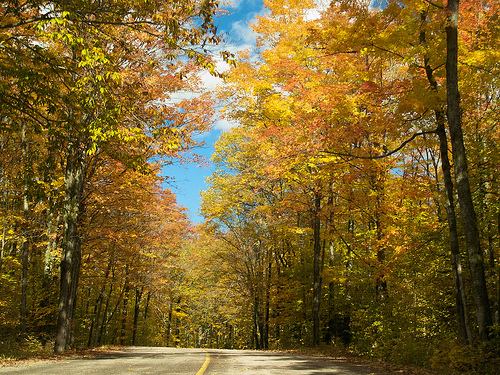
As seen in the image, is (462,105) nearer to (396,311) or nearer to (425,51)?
(425,51)

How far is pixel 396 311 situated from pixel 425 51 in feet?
28.2

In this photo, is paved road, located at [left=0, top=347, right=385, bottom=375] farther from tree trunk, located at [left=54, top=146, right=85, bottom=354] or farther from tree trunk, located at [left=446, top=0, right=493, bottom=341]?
tree trunk, located at [left=54, top=146, right=85, bottom=354]

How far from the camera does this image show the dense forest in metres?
7.91

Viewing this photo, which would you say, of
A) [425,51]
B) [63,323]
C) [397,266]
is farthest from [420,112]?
[63,323]

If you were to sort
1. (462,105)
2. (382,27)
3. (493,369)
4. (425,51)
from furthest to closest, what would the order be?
(462,105)
(382,27)
(425,51)
(493,369)

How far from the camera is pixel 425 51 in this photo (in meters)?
9.32

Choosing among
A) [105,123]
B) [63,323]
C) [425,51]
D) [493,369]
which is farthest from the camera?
[63,323]

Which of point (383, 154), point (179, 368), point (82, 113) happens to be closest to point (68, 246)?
point (82, 113)

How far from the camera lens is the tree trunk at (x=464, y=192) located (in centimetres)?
787

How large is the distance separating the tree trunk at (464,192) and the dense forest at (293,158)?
0.13 ft

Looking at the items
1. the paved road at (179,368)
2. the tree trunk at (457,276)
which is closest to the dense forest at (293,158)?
the tree trunk at (457,276)

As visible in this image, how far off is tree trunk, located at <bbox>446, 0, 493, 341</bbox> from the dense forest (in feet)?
0.13

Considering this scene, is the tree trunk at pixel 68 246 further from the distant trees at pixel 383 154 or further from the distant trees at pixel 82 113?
the distant trees at pixel 383 154

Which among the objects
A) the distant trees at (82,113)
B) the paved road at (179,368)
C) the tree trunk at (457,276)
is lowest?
the paved road at (179,368)
